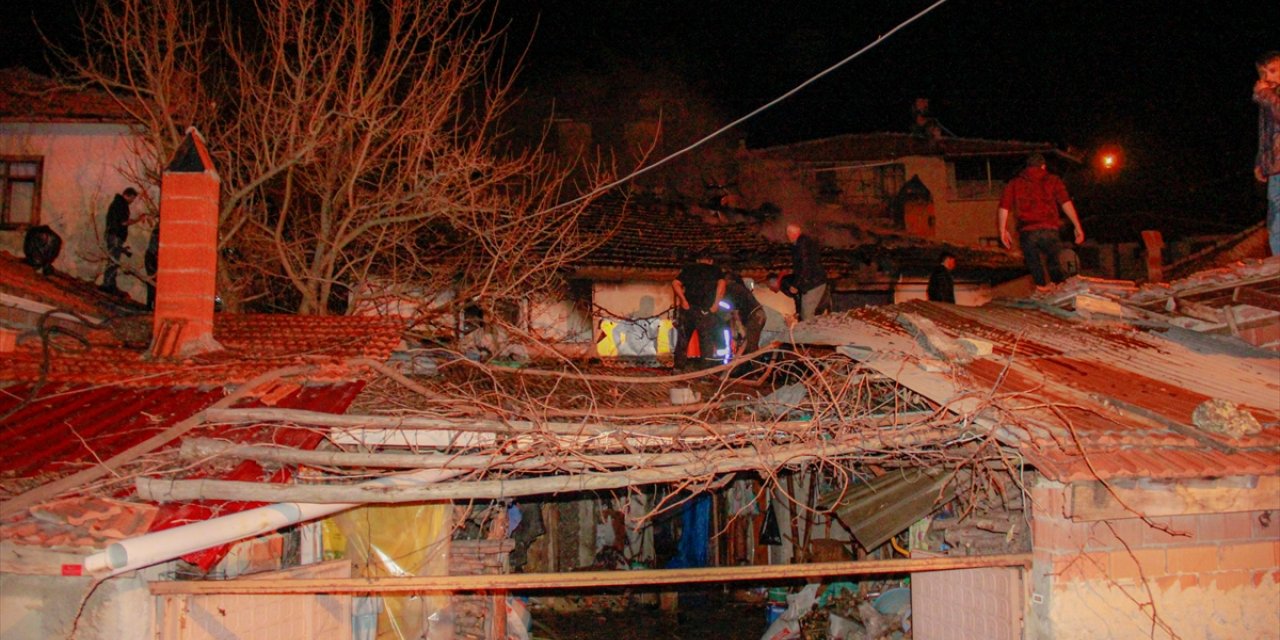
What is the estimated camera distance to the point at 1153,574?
6223 mm

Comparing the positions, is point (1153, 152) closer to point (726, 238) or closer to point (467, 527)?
point (726, 238)

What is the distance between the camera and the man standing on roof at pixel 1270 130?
8.68m

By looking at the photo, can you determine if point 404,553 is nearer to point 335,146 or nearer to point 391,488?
point 391,488

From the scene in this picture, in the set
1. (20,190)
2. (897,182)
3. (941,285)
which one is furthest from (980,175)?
(20,190)

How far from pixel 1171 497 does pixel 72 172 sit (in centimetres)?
1713

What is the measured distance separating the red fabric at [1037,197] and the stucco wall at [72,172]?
14.2m

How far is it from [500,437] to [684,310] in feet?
19.7

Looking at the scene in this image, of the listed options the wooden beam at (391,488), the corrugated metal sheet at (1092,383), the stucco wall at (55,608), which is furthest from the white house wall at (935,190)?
the stucco wall at (55,608)

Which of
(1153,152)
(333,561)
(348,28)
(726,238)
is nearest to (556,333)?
(726,238)

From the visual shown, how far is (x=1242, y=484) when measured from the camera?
20.7 feet

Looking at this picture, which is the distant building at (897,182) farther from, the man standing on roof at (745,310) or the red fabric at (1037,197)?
the red fabric at (1037,197)

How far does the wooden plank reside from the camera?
19.7 feet

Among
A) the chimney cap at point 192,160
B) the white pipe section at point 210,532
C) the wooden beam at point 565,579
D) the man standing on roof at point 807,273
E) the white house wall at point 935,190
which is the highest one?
the white house wall at point 935,190

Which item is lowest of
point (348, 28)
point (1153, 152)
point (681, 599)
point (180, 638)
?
point (681, 599)
